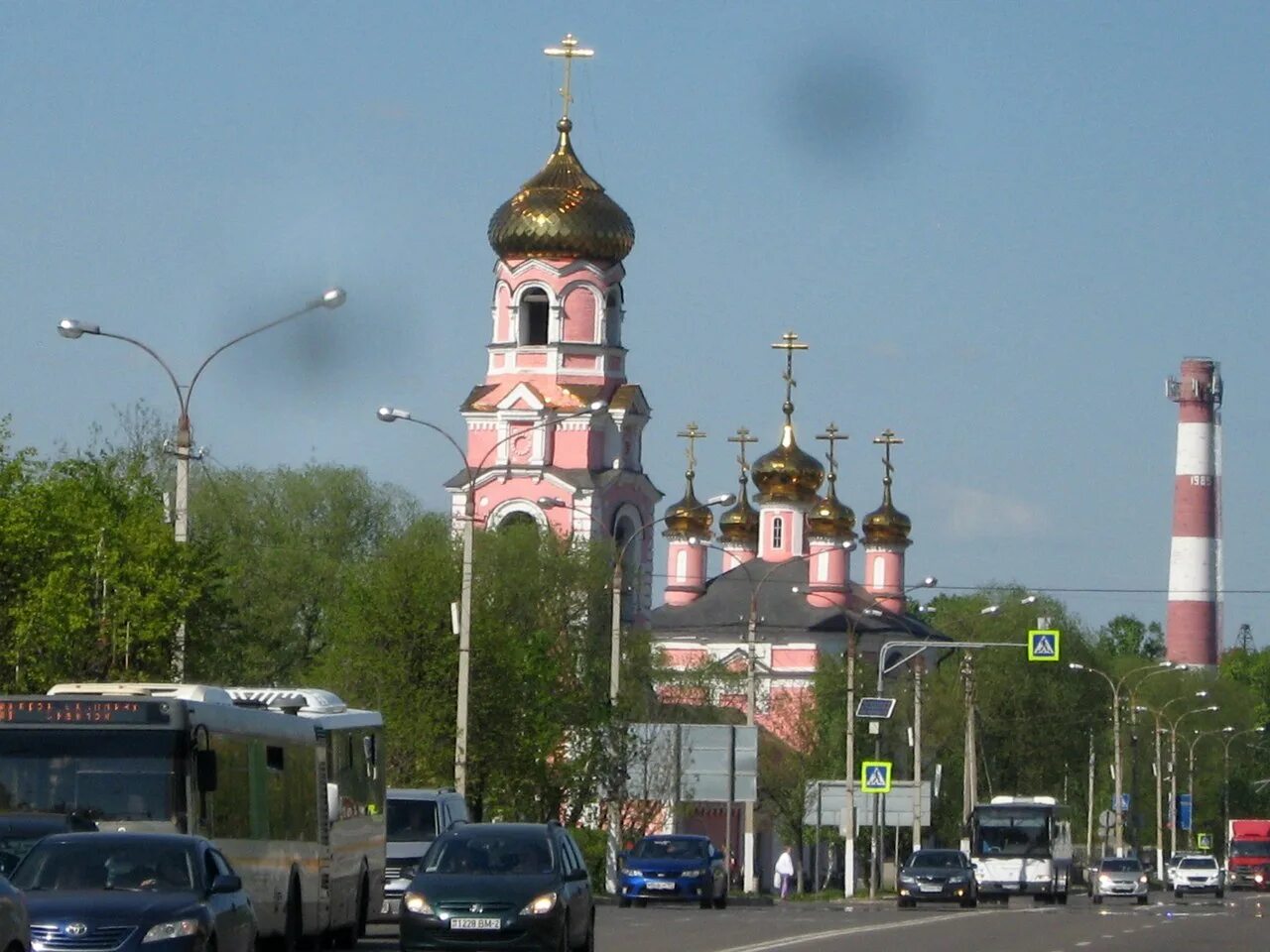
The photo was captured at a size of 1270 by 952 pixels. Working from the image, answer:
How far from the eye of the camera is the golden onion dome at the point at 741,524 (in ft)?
356

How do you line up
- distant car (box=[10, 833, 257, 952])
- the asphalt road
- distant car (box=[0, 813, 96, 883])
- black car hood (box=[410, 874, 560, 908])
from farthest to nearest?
1. the asphalt road
2. black car hood (box=[410, 874, 560, 908])
3. distant car (box=[0, 813, 96, 883])
4. distant car (box=[10, 833, 257, 952])

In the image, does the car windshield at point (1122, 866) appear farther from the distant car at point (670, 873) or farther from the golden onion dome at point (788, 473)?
the golden onion dome at point (788, 473)

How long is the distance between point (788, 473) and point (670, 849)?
61417 millimetres

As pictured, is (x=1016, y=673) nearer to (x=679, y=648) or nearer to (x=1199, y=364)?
(x=679, y=648)

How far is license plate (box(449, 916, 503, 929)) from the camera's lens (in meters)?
21.6

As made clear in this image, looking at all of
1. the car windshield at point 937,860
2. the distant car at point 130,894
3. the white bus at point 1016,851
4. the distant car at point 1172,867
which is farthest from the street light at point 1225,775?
the distant car at point 130,894

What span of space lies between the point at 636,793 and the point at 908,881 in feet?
23.8

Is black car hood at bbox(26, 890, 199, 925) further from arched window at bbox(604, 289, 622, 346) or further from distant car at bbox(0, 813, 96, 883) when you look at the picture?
arched window at bbox(604, 289, 622, 346)

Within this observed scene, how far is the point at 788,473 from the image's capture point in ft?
346

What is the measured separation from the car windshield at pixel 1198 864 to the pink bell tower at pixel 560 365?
20391 mm

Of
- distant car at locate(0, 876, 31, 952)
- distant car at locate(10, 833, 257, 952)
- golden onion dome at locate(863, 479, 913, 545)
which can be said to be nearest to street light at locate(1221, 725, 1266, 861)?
golden onion dome at locate(863, 479, 913, 545)

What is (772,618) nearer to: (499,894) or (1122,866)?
(1122,866)

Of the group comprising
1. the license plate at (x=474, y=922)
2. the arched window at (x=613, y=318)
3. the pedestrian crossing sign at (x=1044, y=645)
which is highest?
the arched window at (x=613, y=318)

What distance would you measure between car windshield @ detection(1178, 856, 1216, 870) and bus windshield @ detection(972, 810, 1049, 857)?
329 inches
